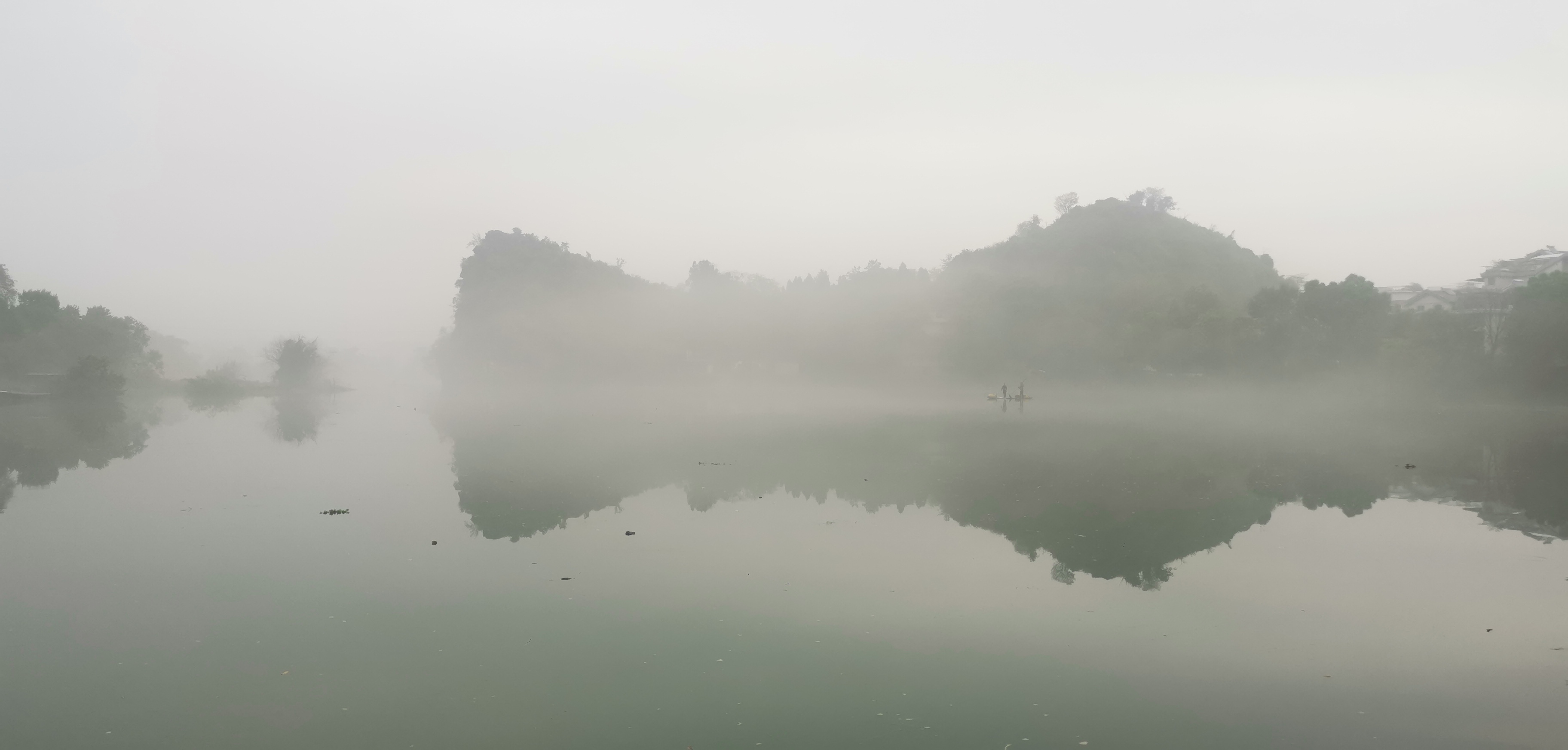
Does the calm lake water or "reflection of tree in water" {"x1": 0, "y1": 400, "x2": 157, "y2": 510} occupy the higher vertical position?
"reflection of tree in water" {"x1": 0, "y1": 400, "x2": 157, "y2": 510}

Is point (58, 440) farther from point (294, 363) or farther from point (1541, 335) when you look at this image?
point (1541, 335)

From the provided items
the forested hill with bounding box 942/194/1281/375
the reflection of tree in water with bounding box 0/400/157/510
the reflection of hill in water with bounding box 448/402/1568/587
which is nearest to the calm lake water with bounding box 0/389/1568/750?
the reflection of hill in water with bounding box 448/402/1568/587

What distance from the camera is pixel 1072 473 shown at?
21.5m

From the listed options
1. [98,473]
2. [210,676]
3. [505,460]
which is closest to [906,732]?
[210,676]

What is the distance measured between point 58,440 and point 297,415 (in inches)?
695

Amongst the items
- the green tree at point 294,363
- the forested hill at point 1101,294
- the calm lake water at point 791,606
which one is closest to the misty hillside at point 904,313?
the forested hill at point 1101,294

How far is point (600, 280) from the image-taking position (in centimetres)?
12606

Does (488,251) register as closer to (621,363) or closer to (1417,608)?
(621,363)

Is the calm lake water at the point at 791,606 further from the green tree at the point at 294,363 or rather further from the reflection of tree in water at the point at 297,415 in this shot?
the green tree at the point at 294,363

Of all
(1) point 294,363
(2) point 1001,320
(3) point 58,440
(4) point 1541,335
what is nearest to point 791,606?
(3) point 58,440

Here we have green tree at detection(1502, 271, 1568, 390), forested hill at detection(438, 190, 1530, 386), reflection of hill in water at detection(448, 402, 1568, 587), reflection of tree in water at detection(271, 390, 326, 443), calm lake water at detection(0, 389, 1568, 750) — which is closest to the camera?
calm lake water at detection(0, 389, 1568, 750)

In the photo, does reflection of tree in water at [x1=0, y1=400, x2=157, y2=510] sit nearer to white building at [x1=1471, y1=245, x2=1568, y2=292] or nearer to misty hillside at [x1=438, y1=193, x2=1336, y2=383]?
misty hillside at [x1=438, y1=193, x2=1336, y2=383]

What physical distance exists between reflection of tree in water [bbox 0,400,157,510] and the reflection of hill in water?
1047cm

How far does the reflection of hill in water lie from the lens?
1555cm
